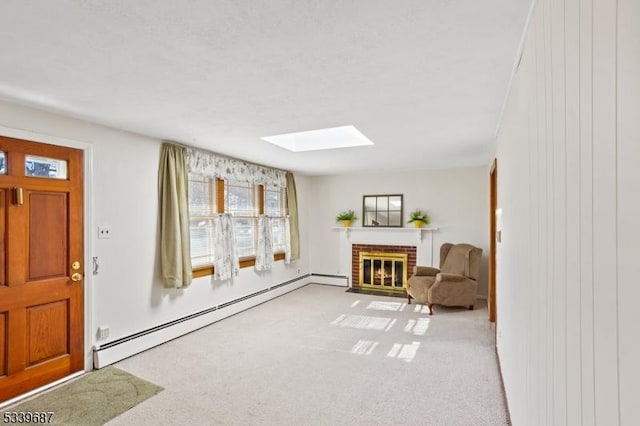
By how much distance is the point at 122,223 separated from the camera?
3428 mm

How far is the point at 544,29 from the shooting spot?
1.21 metres

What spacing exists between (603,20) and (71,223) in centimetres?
367

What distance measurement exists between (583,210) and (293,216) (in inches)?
225

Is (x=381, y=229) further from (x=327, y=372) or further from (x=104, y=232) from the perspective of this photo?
(x=104, y=232)

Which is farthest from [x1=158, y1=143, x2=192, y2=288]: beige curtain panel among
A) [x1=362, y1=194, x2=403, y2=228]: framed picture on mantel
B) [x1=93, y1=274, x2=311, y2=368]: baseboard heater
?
[x1=362, y1=194, x2=403, y2=228]: framed picture on mantel

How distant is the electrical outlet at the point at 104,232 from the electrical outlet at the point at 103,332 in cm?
85

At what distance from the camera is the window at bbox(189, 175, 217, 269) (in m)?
4.33

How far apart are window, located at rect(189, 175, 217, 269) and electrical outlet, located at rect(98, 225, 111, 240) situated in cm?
106

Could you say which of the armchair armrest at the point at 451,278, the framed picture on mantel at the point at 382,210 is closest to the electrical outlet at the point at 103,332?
the armchair armrest at the point at 451,278

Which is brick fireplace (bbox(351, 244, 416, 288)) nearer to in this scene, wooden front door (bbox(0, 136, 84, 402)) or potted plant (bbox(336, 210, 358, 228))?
potted plant (bbox(336, 210, 358, 228))

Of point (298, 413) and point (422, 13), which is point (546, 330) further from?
point (298, 413)

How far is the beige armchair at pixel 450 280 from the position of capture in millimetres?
4879

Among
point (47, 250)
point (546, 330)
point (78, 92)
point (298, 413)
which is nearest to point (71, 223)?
point (47, 250)

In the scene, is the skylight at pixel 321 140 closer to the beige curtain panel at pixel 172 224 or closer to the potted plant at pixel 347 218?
the beige curtain panel at pixel 172 224
